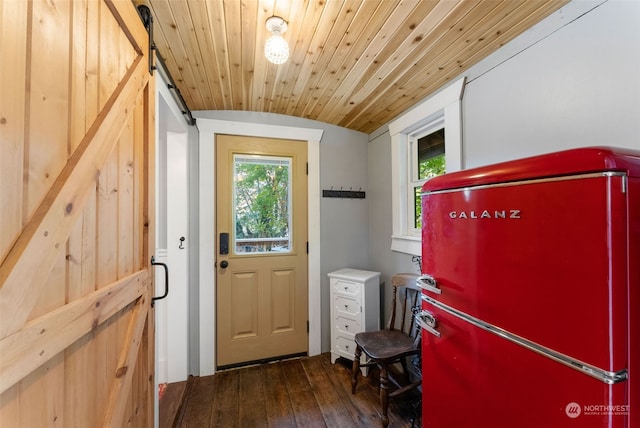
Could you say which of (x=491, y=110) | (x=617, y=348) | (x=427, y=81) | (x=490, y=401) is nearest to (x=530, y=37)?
(x=491, y=110)

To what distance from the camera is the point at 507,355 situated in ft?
2.65

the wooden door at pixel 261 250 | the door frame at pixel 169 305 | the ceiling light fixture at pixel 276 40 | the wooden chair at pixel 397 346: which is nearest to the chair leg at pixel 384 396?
the wooden chair at pixel 397 346

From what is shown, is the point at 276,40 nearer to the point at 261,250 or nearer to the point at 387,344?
the point at 261,250

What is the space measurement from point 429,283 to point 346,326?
4.31 ft

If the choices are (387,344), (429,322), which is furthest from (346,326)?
(429,322)

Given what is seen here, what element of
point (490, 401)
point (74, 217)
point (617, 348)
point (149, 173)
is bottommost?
point (490, 401)

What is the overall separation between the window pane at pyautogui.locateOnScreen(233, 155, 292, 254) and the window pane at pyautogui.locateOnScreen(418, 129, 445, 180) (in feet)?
3.85

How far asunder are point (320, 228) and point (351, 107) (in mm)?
1128

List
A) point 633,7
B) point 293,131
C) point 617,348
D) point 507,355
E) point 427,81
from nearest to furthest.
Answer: point 617,348 → point 507,355 → point 633,7 → point 427,81 → point 293,131

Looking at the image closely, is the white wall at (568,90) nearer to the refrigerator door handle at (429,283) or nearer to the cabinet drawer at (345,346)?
the refrigerator door handle at (429,283)

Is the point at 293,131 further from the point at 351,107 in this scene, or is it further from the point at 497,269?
the point at 497,269

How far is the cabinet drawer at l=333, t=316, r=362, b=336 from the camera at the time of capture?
2182 mm

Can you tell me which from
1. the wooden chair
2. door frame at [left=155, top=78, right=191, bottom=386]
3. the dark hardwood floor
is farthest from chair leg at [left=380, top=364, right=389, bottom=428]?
door frame at [left=155, top=78, right=191, bottom=386]

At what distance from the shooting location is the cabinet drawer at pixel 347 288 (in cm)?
220
